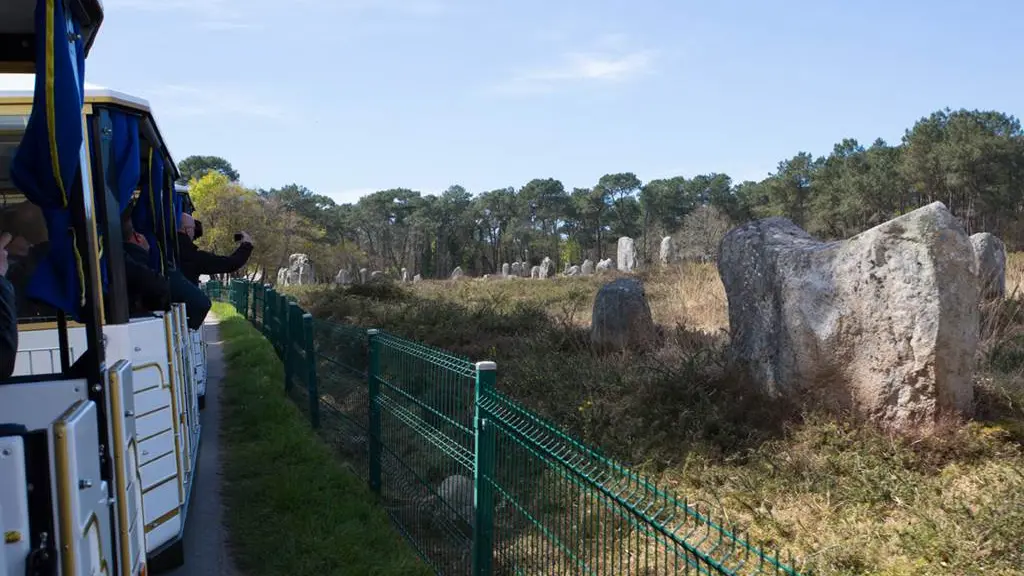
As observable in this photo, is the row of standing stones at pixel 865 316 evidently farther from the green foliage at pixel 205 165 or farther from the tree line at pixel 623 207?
the green foliage at pixel 205 165

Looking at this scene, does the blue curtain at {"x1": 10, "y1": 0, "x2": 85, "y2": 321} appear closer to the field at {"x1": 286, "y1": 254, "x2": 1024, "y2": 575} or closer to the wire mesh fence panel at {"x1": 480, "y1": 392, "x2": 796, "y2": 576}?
the wire mesh fence panel at {"x1": 480, "y1": 392, "x2": 796, "y2": 576}

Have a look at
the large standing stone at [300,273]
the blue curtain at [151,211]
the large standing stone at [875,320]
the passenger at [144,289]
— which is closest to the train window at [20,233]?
the passenger at [144,289]

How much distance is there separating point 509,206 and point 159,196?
86784mm

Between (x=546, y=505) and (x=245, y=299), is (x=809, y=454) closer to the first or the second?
(x=546, y=505)

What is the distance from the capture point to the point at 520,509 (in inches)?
149

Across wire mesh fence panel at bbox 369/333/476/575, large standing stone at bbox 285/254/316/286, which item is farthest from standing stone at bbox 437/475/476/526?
large standing stone at bbox 285/254/316/286

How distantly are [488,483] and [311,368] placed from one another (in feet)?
15.2

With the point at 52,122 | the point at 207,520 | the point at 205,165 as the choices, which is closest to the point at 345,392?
the point at 207,520

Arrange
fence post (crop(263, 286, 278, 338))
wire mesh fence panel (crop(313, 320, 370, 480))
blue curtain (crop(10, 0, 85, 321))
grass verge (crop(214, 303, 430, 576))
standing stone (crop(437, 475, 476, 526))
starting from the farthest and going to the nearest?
fence post (crop(263, 286, 278, 338)) < wire mesh fence panel (crop(313, 320, 370, 480)) < grass verge (crop(214, 303, 430, 576)) < standing stone (crop(437, 475, 476, 526)) < blue curtain (crop(10, 0, 85, 321))

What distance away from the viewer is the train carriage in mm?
2148

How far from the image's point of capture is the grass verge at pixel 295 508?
16.6 ft

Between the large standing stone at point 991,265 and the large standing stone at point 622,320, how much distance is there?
4.19 meters

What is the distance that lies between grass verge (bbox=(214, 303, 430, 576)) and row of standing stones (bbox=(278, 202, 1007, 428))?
308 cm

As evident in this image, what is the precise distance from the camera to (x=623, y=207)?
86250 millimetres
